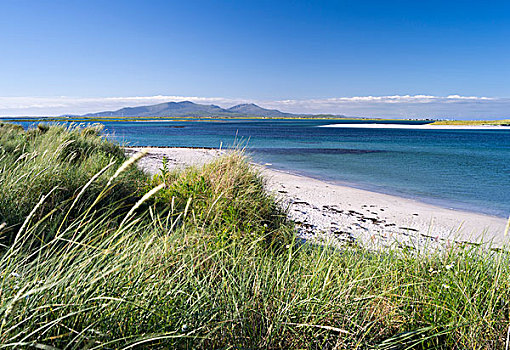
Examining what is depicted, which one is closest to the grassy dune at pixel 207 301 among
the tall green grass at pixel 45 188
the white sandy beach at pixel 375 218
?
the tall green grass at pixel 45 188

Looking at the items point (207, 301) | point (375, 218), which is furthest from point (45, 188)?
point (375, 218)

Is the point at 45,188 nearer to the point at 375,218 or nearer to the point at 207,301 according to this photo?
the point at 207,301

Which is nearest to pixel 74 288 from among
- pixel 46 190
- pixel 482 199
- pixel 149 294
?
pixel 149 294

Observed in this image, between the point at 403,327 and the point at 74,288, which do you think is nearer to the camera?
the point at 74,288

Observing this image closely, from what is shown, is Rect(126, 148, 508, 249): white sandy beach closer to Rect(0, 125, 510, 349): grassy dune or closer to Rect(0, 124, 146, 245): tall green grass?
Rect(0, 124, 146, 245): tall green grass

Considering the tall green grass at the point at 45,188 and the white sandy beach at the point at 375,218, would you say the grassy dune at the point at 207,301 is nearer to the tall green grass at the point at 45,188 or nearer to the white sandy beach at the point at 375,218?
the tall green grass at the point at 45,188

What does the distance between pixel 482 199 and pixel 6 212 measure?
15.6 meters

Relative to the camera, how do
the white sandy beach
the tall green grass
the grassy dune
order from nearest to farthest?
the grassy dune, the tall green grass, the white sandy beach

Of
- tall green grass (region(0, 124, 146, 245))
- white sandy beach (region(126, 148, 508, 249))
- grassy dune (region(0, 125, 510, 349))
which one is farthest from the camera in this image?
white sandy beach (region(126, 148, 508, 249))

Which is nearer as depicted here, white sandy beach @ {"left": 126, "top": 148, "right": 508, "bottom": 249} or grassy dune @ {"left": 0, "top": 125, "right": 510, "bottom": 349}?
grassy dune @ {"left": 0, "top": 125, "right": 510, "bottom": 349}

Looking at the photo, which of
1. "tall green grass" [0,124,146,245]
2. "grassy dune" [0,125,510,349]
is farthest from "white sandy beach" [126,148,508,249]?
"grassy dune" [0,125,510,349]

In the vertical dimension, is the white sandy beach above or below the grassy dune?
below

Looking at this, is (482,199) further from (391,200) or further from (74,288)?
(74,288)

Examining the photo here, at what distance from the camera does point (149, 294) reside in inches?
79.4
